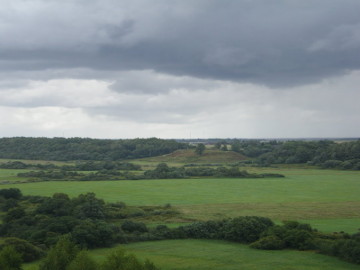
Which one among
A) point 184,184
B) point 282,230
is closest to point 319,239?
point 282,230

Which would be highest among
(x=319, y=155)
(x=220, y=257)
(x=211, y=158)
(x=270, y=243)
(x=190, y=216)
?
(x=319, y=155)

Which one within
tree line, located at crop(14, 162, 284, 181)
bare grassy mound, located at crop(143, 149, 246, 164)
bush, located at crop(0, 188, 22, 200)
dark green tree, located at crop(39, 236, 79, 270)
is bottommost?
dark green tree, located at crop(39, 236, 79, 270)

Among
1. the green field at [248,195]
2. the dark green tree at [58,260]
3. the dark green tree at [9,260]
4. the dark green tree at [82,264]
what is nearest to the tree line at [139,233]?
the dark green tree at [9,260]

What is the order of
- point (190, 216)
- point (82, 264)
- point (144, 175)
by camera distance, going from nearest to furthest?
point (82, 264)
point (190, 216)
point (144, 175)

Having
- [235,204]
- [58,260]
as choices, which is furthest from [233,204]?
[58,260]

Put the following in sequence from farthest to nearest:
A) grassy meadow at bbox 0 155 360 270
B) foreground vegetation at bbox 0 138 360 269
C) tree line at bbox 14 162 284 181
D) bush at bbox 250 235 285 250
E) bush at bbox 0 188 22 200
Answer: tree line at bbox 14 162 284 181 < bush at bbox 0 188 22 200 < bush at bbox 250 235 285 250 < foreground vegetation at bbox 0 138 360 269 < grassy meadow at bbox 0 155 360 270

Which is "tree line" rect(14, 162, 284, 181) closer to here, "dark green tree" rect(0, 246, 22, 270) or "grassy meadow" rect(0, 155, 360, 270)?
"grassy meadow" rect(0, 155, 360, 270)

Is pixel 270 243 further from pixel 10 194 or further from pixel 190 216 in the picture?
pixel 10 194

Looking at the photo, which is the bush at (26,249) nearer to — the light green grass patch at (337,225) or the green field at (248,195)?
the green field at (248,195)

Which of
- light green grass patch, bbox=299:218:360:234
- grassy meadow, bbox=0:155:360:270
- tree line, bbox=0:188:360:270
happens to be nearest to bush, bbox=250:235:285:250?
tree line, bbox=0:188:360:270

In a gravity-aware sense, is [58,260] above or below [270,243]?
above

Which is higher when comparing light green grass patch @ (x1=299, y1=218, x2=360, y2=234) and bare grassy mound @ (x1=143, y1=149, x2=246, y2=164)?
bare grassy mound @ (x1=143, y1=149, x2=246, y2=164)

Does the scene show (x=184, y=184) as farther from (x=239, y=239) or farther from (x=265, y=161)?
(x=265, y=161)

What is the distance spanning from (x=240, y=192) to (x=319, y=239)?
4689 centimetres
